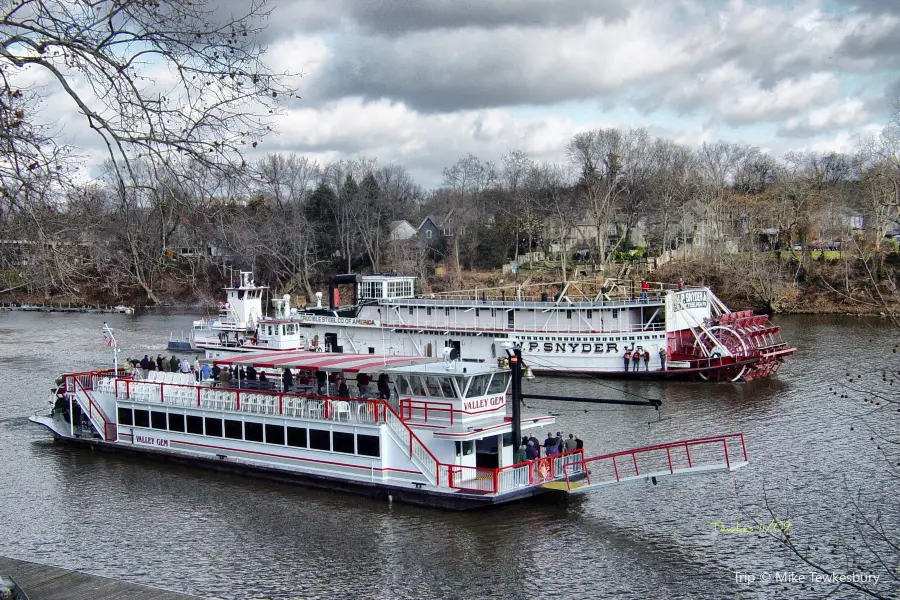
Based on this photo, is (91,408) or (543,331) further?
(543,331)

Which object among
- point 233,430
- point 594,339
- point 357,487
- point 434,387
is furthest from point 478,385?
point 594,339

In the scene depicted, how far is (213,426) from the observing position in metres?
29.0

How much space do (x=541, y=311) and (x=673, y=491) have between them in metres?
26.7

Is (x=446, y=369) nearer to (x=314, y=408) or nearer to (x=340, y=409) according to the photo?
(x=340, y=409)

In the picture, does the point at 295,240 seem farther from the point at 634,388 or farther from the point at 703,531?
the point at 703,531

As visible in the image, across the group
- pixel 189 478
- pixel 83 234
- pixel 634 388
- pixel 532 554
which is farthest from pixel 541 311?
pixel 83 234

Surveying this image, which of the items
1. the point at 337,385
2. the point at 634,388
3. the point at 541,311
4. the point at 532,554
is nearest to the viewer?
the point at 532,554

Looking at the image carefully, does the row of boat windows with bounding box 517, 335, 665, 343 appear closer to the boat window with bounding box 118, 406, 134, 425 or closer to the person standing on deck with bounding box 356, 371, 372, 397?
the person standing on deck with bounding box 356, 371, 372, 397

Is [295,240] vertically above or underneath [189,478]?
above

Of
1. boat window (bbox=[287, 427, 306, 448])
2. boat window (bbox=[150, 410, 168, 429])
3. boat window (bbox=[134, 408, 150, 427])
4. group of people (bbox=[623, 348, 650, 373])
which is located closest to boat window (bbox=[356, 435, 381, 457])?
boat window (bbox=[287, 427, 306, 448])

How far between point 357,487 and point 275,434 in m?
3.72

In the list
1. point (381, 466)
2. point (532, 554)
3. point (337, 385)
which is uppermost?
point (337, 385)

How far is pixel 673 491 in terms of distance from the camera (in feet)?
85.3

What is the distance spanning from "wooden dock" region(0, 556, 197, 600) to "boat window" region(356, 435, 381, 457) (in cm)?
912
